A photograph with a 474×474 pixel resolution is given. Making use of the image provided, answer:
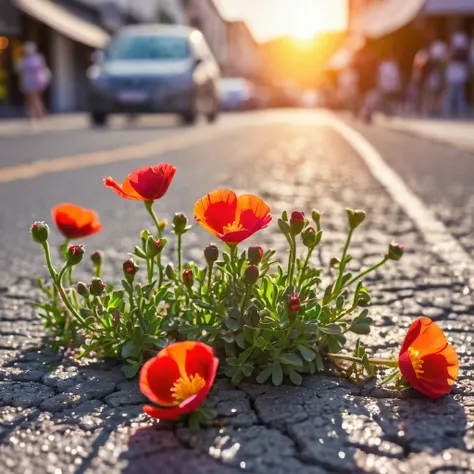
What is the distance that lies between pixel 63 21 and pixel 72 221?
3250 centimetres

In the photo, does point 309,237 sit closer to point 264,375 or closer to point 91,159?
point 264,375

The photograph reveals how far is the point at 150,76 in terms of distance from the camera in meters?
17.8

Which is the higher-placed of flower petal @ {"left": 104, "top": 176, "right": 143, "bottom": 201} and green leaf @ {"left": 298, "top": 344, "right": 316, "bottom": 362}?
flower petal @ {"left": 104, "top": 176, "right": 143, "bottom": 201}

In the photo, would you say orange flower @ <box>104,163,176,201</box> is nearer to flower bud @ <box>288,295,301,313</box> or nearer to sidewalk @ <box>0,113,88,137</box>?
flower bud @ <box>288,295,301,313</box>

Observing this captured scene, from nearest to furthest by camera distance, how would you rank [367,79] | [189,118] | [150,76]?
[150,76], [189,118], [367,79]

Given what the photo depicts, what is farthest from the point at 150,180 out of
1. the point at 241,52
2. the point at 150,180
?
the point at 241,52

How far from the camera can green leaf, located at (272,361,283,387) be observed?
1858 millimetres

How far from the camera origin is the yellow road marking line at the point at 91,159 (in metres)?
7.77

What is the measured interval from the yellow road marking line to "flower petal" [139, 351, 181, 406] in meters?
5.71

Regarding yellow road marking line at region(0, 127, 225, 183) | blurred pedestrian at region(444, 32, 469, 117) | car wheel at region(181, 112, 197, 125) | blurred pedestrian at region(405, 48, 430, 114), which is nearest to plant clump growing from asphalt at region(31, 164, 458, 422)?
yellow road marking line at region(0, 127, 225, 183)

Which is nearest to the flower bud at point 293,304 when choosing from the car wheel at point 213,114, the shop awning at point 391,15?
the car wheel at point 213,114

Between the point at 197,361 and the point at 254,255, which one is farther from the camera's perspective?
the point at 254,255

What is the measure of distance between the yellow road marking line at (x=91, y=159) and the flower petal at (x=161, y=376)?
5.71m

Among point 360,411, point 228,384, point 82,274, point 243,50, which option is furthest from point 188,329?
point 243,50
